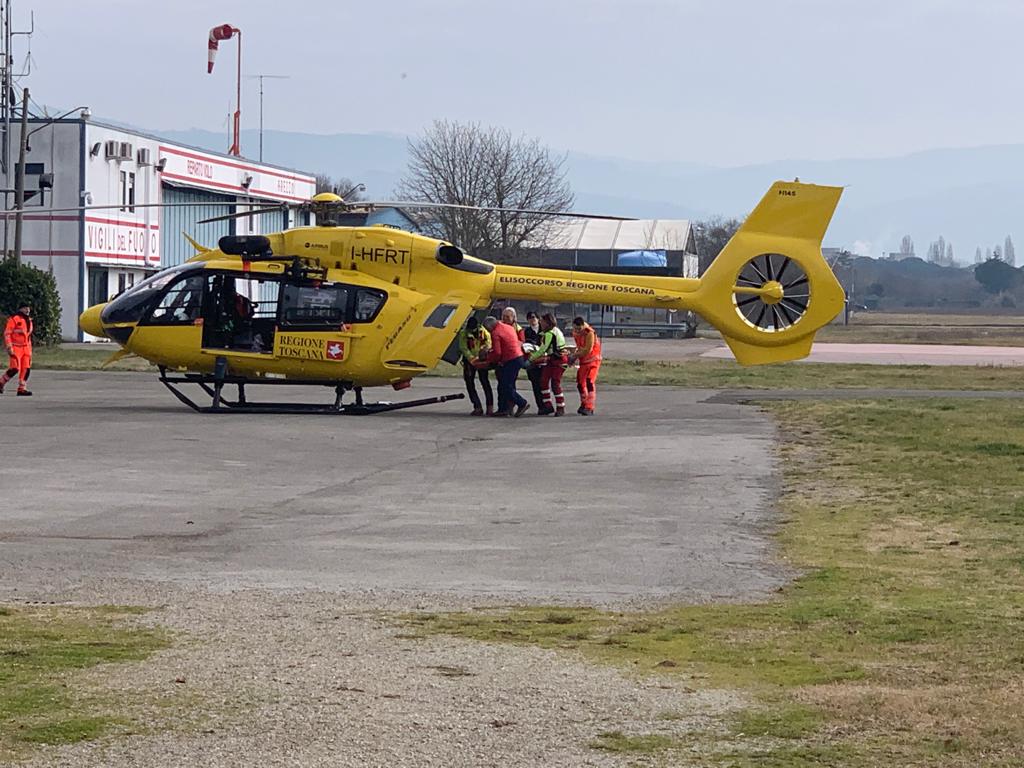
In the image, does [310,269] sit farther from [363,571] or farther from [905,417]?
[363,571]

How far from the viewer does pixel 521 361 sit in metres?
24.7

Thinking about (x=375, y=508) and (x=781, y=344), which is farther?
(x=781, y=344)

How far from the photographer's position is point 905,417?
922 inches

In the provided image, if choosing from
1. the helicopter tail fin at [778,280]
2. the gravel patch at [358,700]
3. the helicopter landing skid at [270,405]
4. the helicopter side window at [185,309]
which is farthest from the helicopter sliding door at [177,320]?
the gravel patch at [358,700]

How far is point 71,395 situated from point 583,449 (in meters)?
11.7

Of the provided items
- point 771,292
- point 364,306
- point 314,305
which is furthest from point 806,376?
point 314,305

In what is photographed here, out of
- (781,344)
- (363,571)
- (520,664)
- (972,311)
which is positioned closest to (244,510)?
(363,571)

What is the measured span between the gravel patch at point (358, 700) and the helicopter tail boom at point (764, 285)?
16378 mm

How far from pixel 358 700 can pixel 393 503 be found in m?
7.46

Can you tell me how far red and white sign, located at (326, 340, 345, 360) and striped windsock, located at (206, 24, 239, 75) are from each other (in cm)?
3751

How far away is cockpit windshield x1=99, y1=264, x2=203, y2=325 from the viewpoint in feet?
76.7

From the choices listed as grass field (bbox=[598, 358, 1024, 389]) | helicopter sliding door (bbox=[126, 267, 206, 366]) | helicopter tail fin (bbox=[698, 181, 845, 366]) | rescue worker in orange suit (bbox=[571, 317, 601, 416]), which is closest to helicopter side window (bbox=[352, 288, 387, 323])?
helicopter sliding door (bbox=[126, 267, 206, 366])

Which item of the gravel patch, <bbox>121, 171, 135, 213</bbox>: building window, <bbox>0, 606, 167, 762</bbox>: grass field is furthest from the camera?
<bbox>121, 171, 135, 213</bbox>: building window

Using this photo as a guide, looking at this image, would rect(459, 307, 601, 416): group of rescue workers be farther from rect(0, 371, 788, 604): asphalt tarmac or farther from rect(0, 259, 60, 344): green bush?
rect(0, 259, 60, 344): green bush
